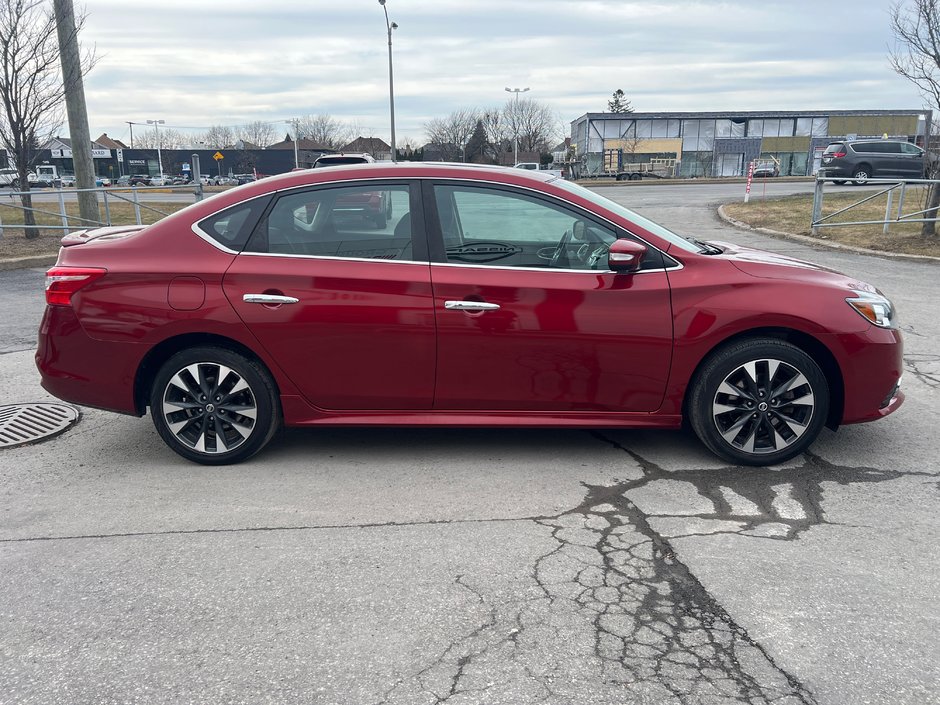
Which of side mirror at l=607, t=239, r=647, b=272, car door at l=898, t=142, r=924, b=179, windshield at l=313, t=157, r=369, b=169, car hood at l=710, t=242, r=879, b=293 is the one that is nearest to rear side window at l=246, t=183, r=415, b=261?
side mirror at l=607, t=239, r=647, b=272

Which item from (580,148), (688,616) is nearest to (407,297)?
(688,616)

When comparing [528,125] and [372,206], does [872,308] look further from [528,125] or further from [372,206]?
[528,125]

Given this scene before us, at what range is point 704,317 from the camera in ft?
13.8

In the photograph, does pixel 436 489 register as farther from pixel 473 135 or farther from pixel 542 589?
pixel 473 135

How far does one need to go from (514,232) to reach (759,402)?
167 centimetres

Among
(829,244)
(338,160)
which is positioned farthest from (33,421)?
A: (829,244)

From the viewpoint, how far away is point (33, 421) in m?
5.32

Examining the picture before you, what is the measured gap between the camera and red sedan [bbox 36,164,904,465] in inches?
165

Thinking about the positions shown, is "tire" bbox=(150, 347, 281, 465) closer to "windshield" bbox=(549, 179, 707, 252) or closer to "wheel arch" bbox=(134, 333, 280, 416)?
"wheel arch" bbox=(134, 333, 280, 416)

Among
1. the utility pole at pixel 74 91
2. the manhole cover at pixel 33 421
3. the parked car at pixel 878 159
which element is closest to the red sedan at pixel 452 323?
the manhole cover at pixel 33 421

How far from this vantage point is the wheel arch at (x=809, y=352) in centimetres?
427

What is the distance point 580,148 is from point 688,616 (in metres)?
73.3

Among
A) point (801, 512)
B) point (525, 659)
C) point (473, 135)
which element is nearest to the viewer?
point (525, 659)

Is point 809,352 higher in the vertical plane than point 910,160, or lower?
lower
